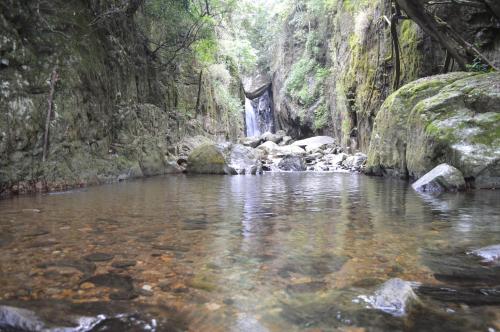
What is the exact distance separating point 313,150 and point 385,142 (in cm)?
1108

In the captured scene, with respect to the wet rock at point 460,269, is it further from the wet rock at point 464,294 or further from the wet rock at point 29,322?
the wet rock at point 29,322

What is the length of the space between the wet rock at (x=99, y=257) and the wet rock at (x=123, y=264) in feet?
0.42

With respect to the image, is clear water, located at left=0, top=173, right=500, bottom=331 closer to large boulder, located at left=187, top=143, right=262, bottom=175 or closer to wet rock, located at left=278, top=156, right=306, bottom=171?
large boulder, located at left=187, top=143, right=262, bottom=175

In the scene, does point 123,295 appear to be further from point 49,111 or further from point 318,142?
point 318,142

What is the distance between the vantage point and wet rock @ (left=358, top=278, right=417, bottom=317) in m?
1.87

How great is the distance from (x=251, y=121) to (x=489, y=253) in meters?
33.0

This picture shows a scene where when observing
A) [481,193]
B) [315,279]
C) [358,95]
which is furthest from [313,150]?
[315,279]

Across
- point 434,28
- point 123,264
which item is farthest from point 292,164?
point 123,264

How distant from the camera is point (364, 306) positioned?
6.40ft

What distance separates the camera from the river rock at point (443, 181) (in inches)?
276

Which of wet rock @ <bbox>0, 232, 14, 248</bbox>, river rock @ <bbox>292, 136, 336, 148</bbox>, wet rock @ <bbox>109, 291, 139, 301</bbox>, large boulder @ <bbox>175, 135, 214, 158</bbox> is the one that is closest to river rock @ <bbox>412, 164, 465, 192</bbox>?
wet rock @ <bbox>109, 291, 139, 301</bbox>

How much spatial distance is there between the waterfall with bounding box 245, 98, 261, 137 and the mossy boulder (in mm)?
23941

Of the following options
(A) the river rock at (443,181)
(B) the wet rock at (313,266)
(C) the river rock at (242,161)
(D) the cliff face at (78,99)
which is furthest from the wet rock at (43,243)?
(C) the river rock at (242,161)

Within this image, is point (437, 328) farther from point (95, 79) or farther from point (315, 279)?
point (95, 79)
